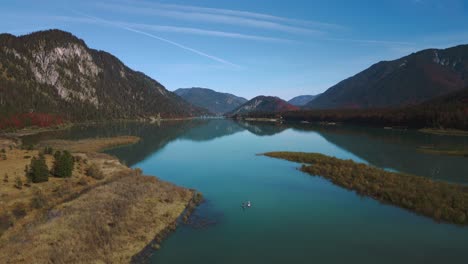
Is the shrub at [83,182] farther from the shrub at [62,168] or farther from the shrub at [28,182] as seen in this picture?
the shrub at [28,182]

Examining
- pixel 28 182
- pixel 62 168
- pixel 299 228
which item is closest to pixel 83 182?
pixel 62 168

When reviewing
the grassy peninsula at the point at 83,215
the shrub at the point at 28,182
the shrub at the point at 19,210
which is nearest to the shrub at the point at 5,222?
the grassy peninsula at the point at 83,215

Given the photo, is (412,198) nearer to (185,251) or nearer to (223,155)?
(185,251)

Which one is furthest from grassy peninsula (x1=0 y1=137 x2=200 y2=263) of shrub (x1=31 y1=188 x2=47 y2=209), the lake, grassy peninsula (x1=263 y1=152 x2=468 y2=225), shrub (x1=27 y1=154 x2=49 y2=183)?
grassy peninsula (x1=263 y1=152 x2=468 y2=225)

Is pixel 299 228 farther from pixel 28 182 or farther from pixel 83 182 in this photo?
pixel 28 182

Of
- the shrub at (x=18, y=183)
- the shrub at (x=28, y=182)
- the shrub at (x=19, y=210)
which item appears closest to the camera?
the shrub at (x=19, y=210)

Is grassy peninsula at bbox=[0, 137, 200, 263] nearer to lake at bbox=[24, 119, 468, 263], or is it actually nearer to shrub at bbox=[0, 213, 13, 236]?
shrub at bbox=[0, 213, 13, 236]
